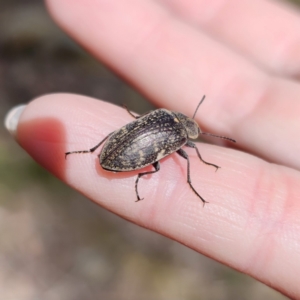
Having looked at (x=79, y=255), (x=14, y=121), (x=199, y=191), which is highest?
(x=199, y=191)

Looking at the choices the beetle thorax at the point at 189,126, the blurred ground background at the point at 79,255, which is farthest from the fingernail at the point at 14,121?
the blurred ground background at the point at 79,255

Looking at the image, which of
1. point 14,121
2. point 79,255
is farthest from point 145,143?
point 79,255

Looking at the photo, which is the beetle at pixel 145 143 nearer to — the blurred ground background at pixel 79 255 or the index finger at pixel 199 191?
the index finger at pixel 199 191

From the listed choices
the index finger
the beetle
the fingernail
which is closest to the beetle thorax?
the beetle

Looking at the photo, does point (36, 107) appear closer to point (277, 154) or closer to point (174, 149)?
point (174, 149)

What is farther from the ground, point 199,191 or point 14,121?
point 199,191

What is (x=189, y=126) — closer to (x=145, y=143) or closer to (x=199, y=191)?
(x=145, y=143)

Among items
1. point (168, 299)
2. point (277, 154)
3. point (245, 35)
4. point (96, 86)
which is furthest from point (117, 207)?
point (96, 86)

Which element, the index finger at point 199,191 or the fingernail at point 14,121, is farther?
the fingernail at point 14,121

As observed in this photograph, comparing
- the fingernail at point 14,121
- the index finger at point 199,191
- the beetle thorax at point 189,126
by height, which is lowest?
the fingernail at point 14,121
